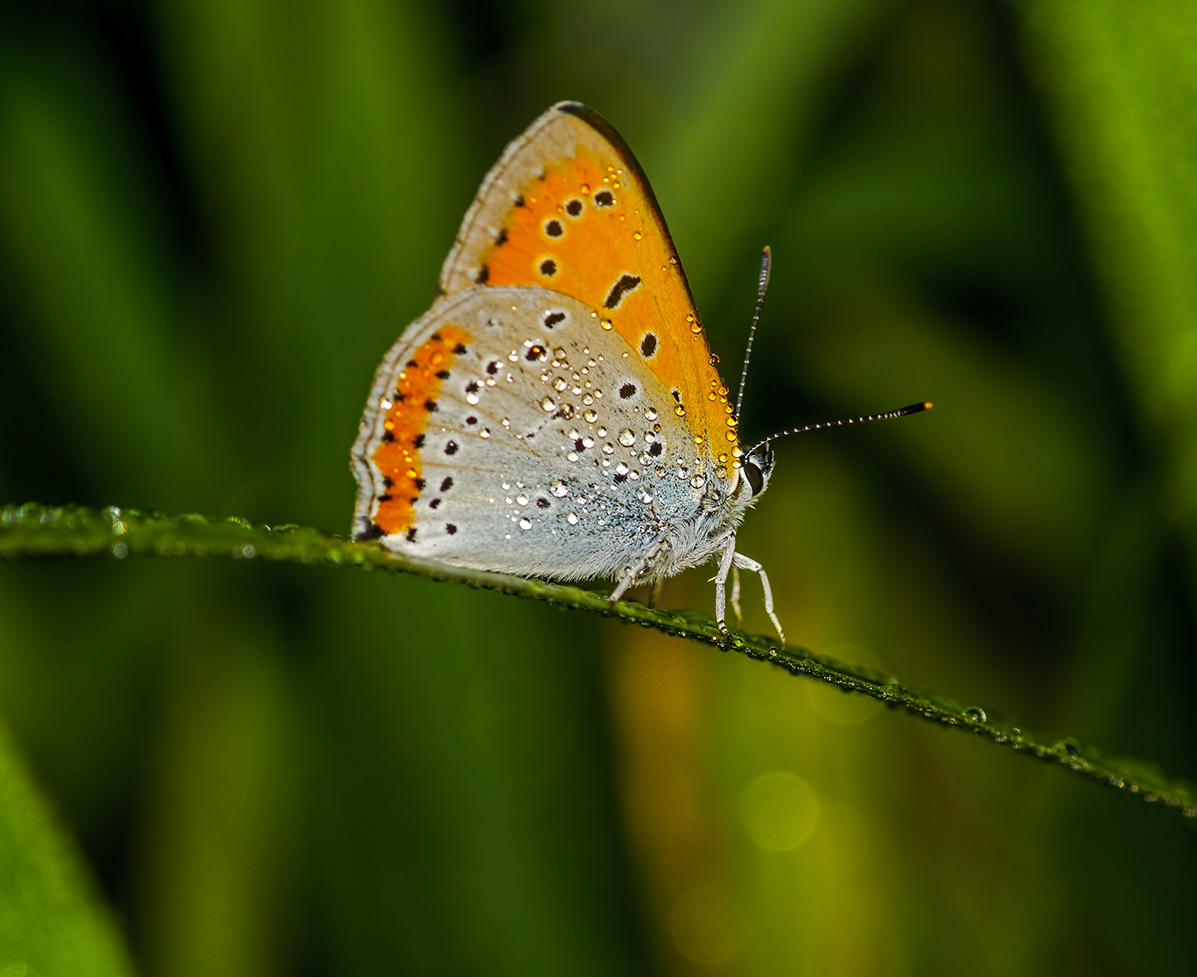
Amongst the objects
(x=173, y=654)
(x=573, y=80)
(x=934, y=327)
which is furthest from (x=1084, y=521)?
(x=173, y=654)

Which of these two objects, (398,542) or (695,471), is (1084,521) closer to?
(695,471)

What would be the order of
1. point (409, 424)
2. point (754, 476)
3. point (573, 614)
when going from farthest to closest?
point (573, 614)
point (754, 476)
point (409, 424)

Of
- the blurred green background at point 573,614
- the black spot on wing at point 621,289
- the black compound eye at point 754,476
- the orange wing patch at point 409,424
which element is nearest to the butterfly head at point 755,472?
the black compound eye at point 754,476

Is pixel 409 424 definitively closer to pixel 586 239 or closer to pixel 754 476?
pixel 586 239

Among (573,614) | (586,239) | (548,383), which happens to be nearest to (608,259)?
(586,239)

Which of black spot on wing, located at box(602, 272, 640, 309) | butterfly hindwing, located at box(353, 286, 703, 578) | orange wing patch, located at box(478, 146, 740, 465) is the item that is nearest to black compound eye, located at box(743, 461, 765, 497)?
butterfly hindwing, located at box(353, 286, 703, 578)
